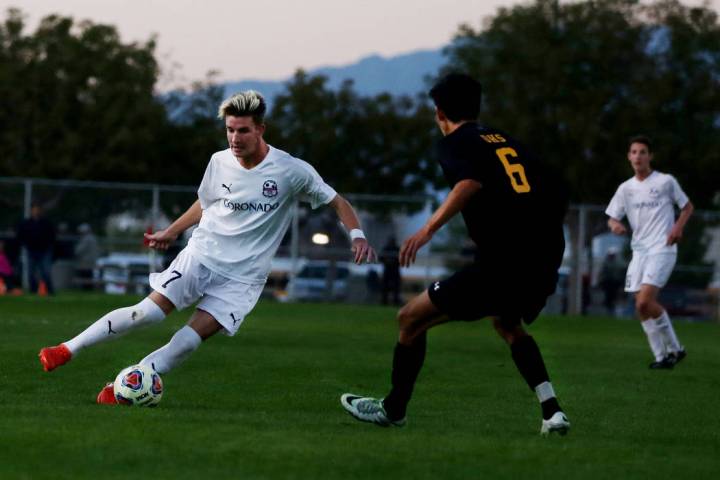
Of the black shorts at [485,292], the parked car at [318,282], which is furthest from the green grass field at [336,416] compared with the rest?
the parked car at [318,282]

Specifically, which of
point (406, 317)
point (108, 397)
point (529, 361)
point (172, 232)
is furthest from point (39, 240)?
point (529, 361)

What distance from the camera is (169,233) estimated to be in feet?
31.2

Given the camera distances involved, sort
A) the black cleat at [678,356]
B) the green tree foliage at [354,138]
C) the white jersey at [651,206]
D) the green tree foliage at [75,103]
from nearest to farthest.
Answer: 1. the black cleat at [678,356]
2. the white jersey at [651,206]
3. the green tree foliage at [75,103]
4. the green tree foliage at [354,138]

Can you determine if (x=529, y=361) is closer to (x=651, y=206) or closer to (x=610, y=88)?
(x=651, y=206)

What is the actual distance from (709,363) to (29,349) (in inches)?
270

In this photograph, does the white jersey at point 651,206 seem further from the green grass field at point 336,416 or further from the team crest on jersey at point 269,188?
the team crest on jersey at point 269,188

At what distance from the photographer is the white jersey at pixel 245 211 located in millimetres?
9359

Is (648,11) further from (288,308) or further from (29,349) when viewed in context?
(29,349)

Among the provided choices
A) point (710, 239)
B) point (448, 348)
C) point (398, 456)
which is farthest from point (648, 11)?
point (398, 456)

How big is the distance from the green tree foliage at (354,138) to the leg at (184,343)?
3904 cm

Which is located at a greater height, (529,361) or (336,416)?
(529,361)

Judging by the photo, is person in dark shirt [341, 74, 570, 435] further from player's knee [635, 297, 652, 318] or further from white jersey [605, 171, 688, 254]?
white jersey [605, 171, 688, 254]

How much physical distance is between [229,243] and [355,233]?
31.2 inches

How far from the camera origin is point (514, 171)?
26.1 feet
